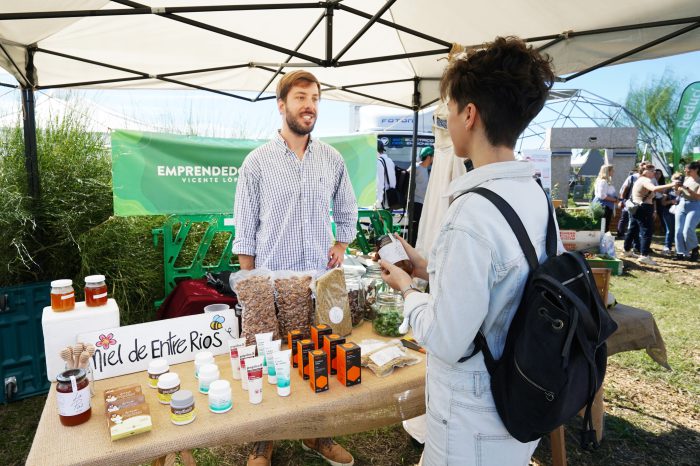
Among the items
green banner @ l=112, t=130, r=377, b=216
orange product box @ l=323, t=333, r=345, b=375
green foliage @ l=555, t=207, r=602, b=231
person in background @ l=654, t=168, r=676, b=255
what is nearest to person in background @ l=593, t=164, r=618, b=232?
person in background @ l=654, t=168, r=676, b=255

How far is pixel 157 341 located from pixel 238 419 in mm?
512

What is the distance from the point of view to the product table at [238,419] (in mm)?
1058

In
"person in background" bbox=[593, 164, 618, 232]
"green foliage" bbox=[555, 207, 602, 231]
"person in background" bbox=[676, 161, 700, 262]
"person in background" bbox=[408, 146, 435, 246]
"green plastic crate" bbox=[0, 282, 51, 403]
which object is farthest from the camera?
"person in background" bbox=[593, 164, 618, 232]

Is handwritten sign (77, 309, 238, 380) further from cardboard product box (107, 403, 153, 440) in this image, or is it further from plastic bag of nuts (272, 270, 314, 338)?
cardboard product box (107, 403, 153, 440)

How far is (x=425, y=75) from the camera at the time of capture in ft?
13.5

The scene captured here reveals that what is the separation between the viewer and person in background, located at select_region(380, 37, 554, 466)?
90 cm

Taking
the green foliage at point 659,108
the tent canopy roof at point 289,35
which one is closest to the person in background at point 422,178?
the tent canopy roof at point 289,35

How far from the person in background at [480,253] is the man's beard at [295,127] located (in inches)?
41.0

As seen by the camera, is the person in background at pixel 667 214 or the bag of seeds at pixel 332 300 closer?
the bag of seeds at pixel 332 300

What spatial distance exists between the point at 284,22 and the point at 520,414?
9.97 feet

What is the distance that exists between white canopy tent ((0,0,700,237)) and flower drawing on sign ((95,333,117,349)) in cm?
178

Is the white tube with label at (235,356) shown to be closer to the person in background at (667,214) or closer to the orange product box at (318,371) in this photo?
the orange product box at (318,371)

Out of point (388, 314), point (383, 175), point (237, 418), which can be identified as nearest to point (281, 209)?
point (388, 314)

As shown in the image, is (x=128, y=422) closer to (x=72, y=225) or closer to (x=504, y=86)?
(x=504, y=86)
